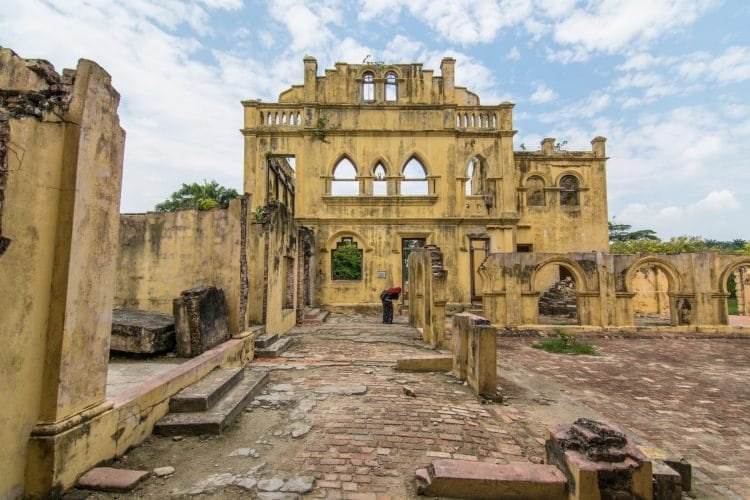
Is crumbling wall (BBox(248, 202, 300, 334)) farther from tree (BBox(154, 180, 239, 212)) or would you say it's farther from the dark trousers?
tree (BBox(154, 180, 239, 212))

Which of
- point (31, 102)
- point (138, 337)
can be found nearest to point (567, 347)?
point (138, 337)

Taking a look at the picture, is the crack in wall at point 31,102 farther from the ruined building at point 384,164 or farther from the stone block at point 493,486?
the ruined building at point 384,164

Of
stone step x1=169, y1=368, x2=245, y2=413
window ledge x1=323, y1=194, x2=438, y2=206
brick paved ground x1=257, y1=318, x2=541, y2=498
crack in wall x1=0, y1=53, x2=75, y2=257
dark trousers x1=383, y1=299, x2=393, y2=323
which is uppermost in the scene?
window ledge x1=323, y1=194, x2=438, y2=206

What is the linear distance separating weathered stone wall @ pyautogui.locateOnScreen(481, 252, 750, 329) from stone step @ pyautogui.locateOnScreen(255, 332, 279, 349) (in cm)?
778

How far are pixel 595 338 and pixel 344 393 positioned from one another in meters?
10.2

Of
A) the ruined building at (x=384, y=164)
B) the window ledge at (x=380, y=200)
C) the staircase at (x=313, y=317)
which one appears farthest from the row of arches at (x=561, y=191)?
the staircase at (x=313, y=317)

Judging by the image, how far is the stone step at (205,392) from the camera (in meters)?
4.05

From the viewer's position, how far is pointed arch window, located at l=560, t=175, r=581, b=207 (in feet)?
64.0

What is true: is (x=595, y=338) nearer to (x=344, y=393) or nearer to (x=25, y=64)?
(x=344, y=393)

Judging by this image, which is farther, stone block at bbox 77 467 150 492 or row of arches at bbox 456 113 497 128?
row of arches at bbox 456 113 497 128

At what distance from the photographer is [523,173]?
63.9ft

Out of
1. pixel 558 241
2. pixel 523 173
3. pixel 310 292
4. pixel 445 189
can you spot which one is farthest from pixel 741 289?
pixel 310 292

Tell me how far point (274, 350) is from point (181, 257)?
2.45 metres

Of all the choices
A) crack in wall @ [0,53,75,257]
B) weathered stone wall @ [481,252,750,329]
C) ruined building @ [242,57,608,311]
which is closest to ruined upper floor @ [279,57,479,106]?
ruined building @ [242,57,608,311]
